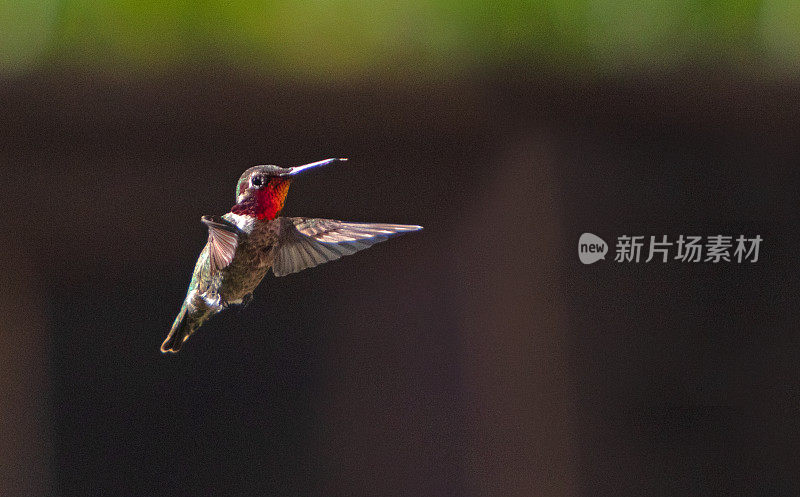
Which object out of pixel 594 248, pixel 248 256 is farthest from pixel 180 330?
pixel 594 248

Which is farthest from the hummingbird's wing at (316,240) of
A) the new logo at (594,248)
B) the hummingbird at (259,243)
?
the new logo at (594,248)

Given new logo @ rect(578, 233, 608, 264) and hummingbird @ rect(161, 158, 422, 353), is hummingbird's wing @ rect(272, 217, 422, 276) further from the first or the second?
new logo @ rect(578, 233, 608, 264)

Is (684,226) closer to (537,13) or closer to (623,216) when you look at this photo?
(623,216)

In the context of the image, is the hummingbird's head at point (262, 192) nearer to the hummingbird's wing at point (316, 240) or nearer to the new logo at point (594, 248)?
the hummingbird's wing at point (316, 240)

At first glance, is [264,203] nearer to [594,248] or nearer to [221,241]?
[221,241]

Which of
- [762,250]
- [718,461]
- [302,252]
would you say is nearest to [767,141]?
[762,250]

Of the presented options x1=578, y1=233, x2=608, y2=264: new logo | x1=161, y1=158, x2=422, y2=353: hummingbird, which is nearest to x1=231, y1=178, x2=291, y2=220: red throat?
x1=161, y1=158, x2=422, y2=353: hummingbird

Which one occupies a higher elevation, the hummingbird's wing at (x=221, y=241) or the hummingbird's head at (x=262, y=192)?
the hummingbird's head at (x=262, y=192)
